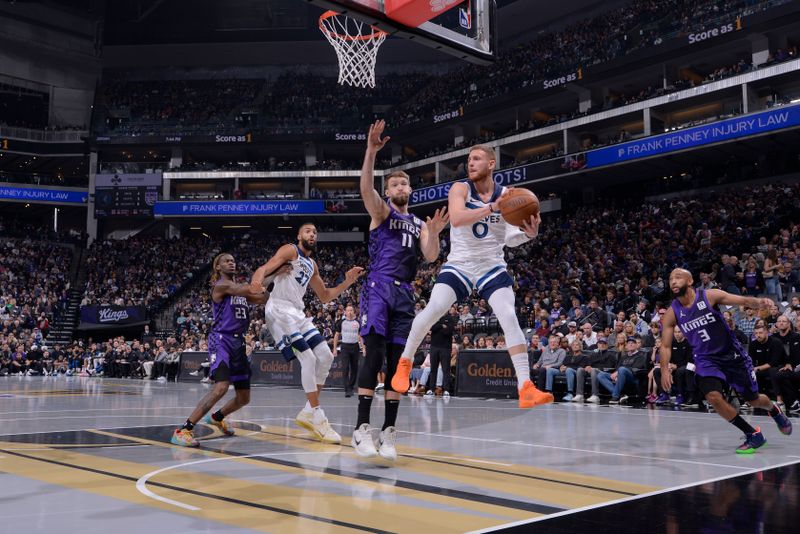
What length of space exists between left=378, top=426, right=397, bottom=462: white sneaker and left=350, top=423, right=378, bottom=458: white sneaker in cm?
7

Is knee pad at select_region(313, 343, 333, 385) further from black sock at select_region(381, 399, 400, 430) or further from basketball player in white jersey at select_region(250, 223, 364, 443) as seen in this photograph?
black sock at select_region(381, 399, 400, 430)

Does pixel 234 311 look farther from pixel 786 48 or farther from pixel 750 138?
pixel 786 48

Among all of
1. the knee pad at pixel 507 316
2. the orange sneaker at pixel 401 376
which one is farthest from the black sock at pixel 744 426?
the orange sneaker at pixel 401 376

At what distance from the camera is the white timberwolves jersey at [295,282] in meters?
7.76

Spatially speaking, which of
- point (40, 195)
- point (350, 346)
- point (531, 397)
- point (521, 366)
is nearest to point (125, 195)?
point (40, 195)

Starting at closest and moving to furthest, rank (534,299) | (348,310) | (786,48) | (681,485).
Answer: (681,485) → (348,310) → (534,299) → (786,48)

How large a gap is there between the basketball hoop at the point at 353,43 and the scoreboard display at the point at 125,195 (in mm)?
30737

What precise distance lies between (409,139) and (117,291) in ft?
61.5

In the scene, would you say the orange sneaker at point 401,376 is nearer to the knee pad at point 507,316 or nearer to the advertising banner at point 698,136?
the knee pad at point 507,316

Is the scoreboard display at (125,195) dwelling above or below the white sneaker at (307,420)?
above

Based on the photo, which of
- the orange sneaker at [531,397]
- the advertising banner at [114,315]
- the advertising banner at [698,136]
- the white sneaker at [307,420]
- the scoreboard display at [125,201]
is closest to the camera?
the orange sneaker at [531,397]

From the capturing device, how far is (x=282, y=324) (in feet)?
25.1

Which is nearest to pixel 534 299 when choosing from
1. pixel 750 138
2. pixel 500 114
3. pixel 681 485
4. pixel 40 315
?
pixel 750 138

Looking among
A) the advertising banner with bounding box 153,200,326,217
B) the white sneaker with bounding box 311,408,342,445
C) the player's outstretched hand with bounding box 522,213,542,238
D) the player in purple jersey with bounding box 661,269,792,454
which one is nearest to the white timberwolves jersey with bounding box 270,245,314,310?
the white sneaker with bounding box 311,408,342,445
